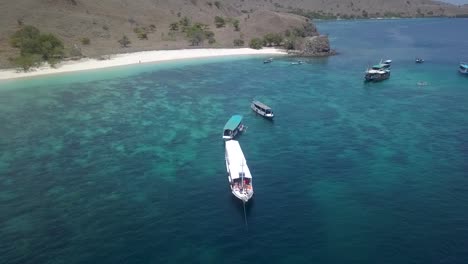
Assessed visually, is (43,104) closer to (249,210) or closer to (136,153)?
(136,153)

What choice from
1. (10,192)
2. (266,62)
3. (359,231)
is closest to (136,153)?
(10,192)

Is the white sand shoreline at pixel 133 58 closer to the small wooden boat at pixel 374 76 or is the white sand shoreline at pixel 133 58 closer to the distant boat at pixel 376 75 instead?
the distant boat at pixel 376 75

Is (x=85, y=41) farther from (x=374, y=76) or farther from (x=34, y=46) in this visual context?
(x=374, y=76)

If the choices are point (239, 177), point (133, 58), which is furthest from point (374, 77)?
point (133, 58)

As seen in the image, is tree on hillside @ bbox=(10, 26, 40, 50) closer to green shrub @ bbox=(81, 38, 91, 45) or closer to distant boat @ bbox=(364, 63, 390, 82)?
green shrub @ bbox=(81, 38, 91, 45)

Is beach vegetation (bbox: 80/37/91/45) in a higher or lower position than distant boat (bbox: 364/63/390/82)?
higher

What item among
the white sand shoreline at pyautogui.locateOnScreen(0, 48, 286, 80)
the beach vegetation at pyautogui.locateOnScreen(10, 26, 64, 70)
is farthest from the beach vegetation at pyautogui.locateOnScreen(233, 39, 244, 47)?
the beach vegetation at pyautogui.locateOnScreen(10, 26, 64, 70)
